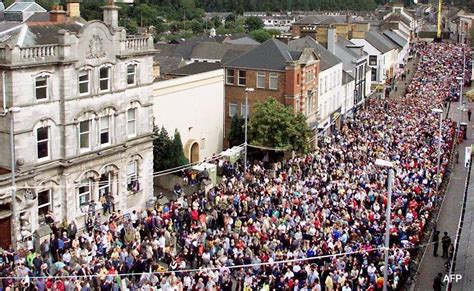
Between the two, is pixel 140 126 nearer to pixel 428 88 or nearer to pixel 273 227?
pixel 273 227

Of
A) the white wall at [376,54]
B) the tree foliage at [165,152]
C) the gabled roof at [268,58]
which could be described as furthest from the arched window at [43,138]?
the white wall at [376,54]

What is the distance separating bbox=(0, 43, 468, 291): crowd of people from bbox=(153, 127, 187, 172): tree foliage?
3930mm

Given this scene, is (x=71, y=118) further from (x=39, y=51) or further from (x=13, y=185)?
(x=13, y=185)

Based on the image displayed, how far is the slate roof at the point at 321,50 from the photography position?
198ft

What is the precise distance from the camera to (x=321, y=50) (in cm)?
6406

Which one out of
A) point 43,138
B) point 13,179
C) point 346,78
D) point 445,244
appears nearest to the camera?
point 13,179

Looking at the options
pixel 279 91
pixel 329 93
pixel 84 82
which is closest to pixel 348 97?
pixel 329 93

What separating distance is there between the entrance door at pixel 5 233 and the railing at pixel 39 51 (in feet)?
24.1

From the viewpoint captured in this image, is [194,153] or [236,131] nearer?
[194,153]

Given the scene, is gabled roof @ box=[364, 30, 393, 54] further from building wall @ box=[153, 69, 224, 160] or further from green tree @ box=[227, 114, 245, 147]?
green tree @ box=[227, 114, 245, 147]

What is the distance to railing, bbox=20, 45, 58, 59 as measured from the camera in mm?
30312

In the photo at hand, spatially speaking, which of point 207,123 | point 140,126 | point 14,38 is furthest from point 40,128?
point 207,123

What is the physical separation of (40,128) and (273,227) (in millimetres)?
11788

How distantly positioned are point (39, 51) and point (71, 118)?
3697 mm
